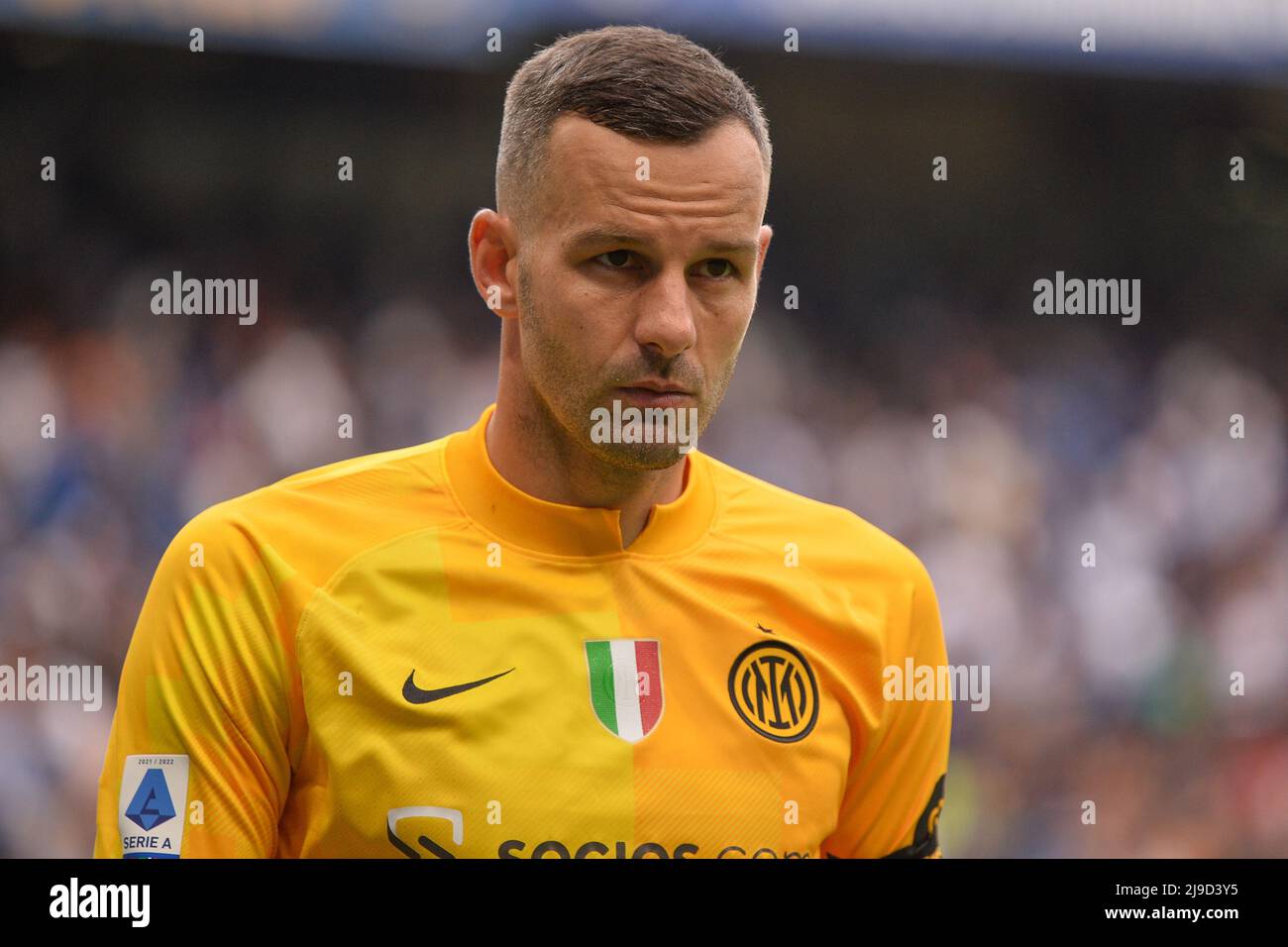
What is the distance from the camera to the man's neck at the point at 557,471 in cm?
253

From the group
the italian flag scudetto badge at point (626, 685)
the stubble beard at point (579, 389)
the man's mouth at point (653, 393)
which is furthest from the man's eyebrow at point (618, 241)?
the italian flag scudetto badge at point (626, 685)

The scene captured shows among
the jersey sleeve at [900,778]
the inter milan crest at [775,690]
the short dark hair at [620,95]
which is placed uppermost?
the short dark hair at [620,95]

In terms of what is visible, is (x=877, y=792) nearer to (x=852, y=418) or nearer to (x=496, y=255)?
(x=496, y=255)

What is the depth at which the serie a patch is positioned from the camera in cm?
232

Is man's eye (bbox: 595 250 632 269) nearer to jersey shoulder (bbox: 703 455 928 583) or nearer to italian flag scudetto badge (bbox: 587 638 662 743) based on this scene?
jersey shoulder (bbox: 703 455 928 583)

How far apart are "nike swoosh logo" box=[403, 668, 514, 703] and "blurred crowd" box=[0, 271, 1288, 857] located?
3.25m

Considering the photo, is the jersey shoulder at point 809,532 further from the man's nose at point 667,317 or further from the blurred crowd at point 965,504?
the blurred crowd at point 965,504

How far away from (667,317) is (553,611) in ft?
1.94

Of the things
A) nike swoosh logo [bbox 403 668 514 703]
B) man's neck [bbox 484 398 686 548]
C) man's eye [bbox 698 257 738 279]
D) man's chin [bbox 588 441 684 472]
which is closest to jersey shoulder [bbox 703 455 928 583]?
man's neck [bbox 484 398 686 548]

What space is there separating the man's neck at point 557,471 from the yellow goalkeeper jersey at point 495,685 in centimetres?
4

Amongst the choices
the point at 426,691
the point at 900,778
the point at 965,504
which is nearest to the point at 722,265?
the point at 426,691

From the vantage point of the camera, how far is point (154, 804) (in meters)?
2.33

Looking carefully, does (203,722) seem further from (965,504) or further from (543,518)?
(965,504)

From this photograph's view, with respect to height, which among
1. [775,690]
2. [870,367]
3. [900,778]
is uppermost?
[870,367]
